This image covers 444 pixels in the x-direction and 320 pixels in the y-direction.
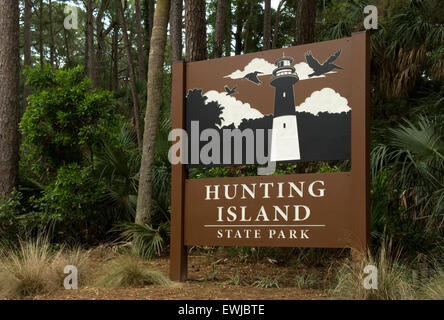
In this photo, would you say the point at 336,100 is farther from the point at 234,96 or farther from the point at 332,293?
the point at 332,293

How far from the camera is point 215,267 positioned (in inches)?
328

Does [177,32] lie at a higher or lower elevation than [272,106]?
higher

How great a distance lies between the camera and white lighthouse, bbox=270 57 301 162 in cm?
644

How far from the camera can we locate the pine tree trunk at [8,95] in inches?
435

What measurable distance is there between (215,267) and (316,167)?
2618mm

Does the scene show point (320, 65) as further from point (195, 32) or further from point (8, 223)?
point (8, 223)

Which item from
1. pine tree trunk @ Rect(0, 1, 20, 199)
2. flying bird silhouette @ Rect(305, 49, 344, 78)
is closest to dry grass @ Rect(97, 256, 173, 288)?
flying bird silhouette @ Rect(305, 49, 344, 78)

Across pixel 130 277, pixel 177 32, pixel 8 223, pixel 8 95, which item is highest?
pixel 177 32

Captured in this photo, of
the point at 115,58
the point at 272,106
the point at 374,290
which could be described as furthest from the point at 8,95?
the point at 115,58

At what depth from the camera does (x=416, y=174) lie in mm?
8086

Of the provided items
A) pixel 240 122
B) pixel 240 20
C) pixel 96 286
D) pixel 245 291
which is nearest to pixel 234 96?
pixel 240 122

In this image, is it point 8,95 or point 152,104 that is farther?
point 8,95

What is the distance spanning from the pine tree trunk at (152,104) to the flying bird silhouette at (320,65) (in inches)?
138

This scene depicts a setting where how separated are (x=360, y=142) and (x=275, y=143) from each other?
3.36 feet
